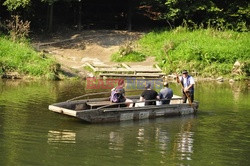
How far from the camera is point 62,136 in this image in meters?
18.9

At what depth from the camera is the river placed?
1644 centimetres

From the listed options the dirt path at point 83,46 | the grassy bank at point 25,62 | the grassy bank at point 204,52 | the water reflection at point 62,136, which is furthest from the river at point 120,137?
the dirt path at point 83,46

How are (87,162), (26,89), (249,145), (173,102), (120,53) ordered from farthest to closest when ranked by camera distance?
(120,53) < (26,89) < (173,102) < (249,145) < (87,162)

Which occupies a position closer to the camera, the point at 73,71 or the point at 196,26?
the point at 73,71

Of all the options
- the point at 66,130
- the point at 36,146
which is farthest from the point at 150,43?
the point at 36,146

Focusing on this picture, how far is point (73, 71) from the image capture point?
3484cm

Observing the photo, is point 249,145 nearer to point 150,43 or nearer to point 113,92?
point 113,92

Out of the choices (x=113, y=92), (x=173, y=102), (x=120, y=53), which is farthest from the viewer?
(x=120, y=53)

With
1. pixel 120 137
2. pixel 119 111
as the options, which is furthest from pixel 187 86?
pixel 120 137

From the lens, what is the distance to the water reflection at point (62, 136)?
720 inches

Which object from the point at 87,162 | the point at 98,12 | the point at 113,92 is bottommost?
the point at 87,162

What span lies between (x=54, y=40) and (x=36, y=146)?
2386 cm

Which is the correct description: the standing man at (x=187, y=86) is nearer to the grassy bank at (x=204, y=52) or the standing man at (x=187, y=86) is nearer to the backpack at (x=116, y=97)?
the backpack at (x=116, y=97)

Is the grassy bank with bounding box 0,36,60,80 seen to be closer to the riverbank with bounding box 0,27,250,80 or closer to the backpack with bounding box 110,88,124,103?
the riverbank with bounding box 0,27,250,80
